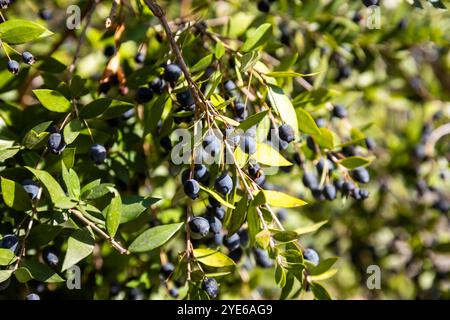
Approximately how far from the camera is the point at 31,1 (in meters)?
2.23

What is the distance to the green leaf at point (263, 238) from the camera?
1084 mm

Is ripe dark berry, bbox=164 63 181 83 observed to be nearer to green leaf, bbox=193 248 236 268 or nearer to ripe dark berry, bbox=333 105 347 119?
green leaf, bbox=193 248 236 268

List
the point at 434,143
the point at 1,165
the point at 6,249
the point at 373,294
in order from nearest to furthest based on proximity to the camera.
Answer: the point at 6,249, the point at 1,165, the point at 434,143, the point at 373,294

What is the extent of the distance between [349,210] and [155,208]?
978mm

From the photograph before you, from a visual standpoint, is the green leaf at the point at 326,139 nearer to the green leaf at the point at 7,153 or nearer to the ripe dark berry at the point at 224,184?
the ripe dark berry at the point at 224,184

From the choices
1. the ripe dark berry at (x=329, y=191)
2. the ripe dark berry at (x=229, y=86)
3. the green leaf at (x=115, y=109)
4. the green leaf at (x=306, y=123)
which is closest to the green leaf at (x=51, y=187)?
the green leaf at (x=115, y=109)

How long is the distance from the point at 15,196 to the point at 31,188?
4 cm

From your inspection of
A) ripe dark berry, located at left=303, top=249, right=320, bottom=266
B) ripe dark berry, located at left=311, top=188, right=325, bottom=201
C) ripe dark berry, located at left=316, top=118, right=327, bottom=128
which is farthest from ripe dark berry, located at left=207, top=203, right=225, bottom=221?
ripe dark berry, located at left=316, top=118, right=327, bottom=128

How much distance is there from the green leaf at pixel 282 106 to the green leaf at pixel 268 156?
0.32ft

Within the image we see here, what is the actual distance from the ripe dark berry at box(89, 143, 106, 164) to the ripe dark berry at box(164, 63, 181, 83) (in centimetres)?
20

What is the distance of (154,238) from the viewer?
45.1 inches

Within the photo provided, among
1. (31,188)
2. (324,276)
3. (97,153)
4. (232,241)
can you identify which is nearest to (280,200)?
(232,241)
